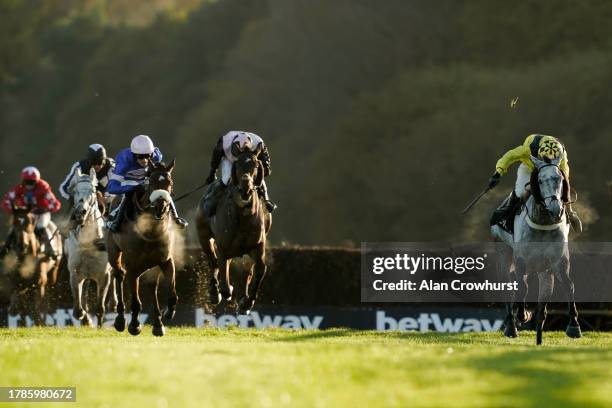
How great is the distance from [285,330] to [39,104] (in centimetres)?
4465

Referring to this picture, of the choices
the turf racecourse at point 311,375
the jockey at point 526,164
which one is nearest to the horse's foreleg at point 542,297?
the jockey at point 526,164

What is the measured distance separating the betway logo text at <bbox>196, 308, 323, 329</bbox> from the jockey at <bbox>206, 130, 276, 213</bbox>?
22.3 feet

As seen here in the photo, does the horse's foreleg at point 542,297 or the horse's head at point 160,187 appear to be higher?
the horse's head at point 160,187

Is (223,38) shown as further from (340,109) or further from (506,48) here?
(506,48)

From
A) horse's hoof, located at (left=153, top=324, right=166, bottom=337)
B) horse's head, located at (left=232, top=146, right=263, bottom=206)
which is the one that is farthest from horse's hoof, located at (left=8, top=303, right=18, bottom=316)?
horse's head, located at (left=232, top=146, right=263, bottom=206)

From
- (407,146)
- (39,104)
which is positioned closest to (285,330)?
(407,146)

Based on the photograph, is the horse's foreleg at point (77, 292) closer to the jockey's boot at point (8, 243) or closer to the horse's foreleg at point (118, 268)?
the horse's foreleg at point (118, 268)

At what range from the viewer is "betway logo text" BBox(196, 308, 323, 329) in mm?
24000

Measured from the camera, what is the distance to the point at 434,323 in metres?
23.5

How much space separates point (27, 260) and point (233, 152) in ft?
26.8

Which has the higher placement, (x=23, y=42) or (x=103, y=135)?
(x=23, y=42)

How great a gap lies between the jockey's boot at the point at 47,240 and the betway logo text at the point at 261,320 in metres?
2.93

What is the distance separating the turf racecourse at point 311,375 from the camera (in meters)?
9.61

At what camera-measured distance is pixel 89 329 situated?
793 inches
